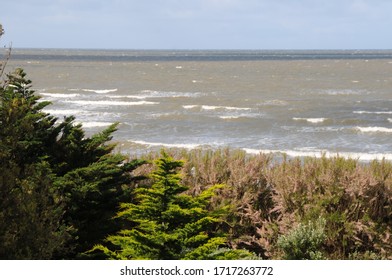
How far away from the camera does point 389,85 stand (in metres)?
64.4

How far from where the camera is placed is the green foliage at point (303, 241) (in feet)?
26.2

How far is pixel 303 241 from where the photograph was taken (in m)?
7.99

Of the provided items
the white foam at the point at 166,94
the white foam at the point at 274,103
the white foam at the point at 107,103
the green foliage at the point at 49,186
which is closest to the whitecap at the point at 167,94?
the white foam at the point at 166,94

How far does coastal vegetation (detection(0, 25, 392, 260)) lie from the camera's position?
22.8 ft

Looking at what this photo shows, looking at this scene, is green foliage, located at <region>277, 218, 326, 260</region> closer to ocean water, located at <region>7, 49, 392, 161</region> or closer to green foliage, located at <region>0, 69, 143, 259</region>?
green foliage, located at <region>0, 69, 143, 259</region>

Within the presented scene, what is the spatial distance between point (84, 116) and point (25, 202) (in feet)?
106

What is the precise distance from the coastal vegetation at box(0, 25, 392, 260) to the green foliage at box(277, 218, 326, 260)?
0.06ft

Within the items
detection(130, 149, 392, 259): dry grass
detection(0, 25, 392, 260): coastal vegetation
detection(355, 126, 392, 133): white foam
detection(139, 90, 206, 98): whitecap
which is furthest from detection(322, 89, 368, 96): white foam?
detection(0, 25, 392, 260): coastal vegetation

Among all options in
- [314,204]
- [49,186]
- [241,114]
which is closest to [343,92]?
[241,114]

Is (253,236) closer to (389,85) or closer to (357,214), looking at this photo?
(357,214)

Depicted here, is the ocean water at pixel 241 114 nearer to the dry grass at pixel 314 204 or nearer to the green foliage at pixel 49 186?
the dry grass at pixel 314 204

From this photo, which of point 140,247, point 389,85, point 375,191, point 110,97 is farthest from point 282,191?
point 389,85

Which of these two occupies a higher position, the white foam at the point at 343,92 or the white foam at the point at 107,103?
the white foam at the point at 343,92

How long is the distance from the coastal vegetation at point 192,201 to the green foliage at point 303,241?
0.7 inches
